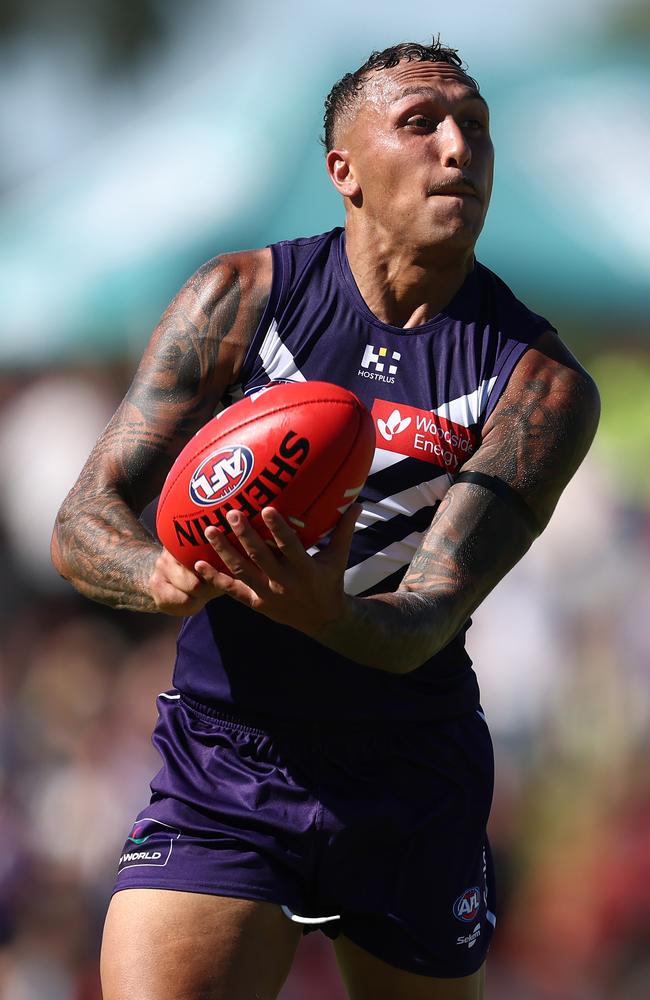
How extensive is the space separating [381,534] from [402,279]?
2.09 feet

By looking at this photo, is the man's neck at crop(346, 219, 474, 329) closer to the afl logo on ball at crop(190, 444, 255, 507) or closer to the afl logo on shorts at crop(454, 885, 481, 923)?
the afl logo on ball at crop(190, 444, 255, 507)

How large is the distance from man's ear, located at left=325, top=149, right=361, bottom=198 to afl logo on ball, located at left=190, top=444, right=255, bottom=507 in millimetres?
1112

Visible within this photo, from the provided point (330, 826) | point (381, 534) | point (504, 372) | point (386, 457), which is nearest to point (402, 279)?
point (504, 372)

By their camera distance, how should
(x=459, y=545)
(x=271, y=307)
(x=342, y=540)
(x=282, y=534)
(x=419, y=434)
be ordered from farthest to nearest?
(x=271, y=307), (x=419, y=434), (x=459, y=545), (x=342, y=540), (x=282, y=534)

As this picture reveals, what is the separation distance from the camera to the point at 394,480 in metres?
2.79

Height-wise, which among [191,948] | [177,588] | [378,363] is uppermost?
[378,363]

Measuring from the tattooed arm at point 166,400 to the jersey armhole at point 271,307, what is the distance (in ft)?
0.05

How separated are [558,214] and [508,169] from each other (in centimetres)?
32

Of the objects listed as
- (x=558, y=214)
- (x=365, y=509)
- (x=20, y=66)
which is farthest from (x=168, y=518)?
(x=20, y=66)

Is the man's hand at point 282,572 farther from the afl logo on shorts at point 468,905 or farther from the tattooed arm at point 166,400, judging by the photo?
the afl logo on shorts at point 468,905

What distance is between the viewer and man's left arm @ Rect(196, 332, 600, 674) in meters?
2.08

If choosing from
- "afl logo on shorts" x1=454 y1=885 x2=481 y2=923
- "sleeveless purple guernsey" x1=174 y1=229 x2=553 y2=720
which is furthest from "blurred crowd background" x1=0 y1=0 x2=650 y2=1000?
"sleeveless purple guernsey" x1=174 y1=229 x2=553 y2=720

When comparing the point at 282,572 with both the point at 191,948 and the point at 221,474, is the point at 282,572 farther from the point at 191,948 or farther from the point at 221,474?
the point at 191,948

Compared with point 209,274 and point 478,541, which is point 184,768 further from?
point 209,274
